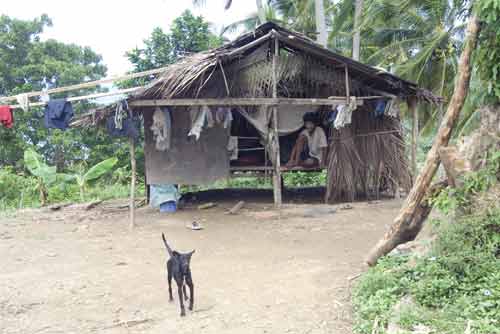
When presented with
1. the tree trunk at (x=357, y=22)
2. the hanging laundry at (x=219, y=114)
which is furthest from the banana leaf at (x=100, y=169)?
the tree trunk at (x=357, y=22)

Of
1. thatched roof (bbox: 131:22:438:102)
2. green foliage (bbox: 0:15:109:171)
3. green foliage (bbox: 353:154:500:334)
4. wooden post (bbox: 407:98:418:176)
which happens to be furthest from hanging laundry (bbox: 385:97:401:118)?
green foliage (bbox: 0:15:109:171)

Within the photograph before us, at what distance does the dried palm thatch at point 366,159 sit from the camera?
10156mm

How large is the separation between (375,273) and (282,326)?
3.63 ft

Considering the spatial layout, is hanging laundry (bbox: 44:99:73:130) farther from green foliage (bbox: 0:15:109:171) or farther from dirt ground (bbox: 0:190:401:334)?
green foliage (bbox: 0:15:109:171)

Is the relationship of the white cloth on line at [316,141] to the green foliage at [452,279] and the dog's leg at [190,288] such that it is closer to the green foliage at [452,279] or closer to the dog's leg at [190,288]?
the green foliage at [452,279]

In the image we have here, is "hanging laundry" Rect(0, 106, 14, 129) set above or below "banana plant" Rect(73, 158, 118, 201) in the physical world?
above

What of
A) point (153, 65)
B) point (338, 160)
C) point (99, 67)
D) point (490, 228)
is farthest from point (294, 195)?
point (99, 67)

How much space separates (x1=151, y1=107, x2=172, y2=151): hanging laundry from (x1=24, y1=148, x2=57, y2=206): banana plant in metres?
4.45

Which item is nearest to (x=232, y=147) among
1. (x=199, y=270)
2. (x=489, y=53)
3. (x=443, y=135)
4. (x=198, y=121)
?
(x=198, y=121)

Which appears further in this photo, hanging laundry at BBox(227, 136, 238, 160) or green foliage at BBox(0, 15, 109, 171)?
green foliage at BBox(0, 15, 109, 171)

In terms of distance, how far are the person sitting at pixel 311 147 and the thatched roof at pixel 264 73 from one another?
90 centimetres

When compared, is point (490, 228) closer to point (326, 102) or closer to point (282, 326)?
point (282, 326)

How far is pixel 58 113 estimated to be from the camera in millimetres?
8297

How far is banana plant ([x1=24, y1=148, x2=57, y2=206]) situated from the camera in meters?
12.3
